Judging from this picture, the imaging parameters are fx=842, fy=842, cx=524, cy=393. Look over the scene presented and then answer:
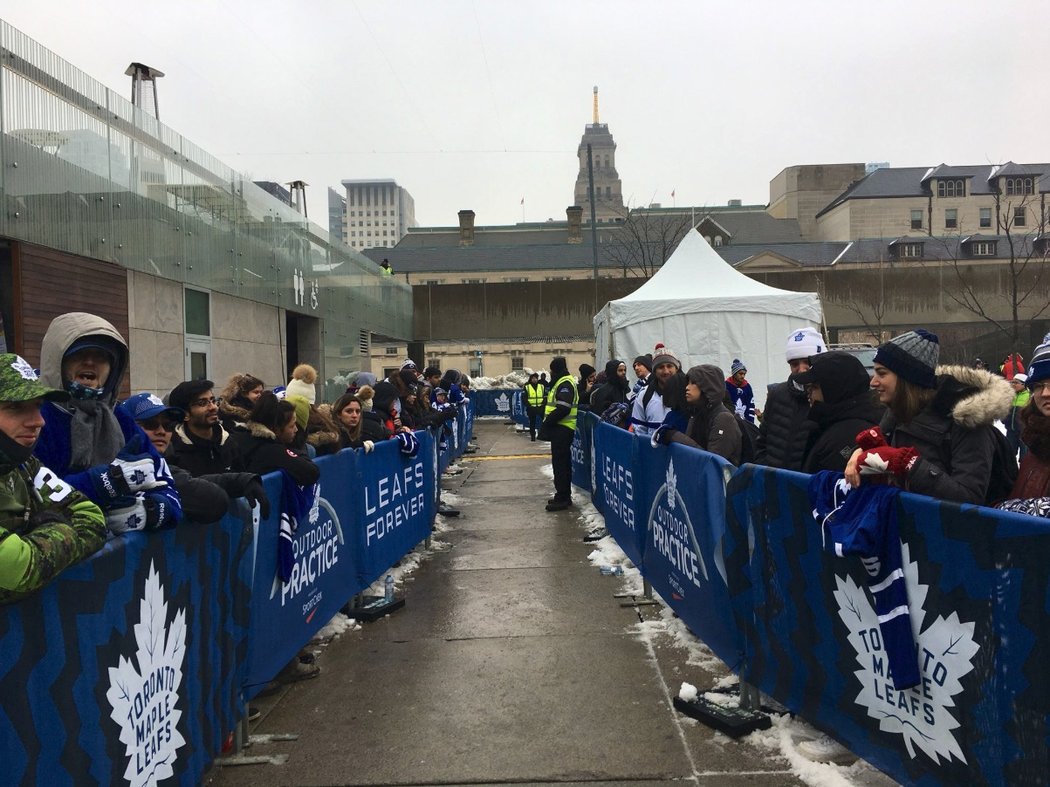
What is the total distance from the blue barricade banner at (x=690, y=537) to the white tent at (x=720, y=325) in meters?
8.77

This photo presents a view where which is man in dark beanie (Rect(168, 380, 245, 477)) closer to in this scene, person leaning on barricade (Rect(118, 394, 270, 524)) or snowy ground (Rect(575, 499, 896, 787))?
person leaning on barricade (Rect(118, 394, 270, 524))

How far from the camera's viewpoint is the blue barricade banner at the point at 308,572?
4.39 m

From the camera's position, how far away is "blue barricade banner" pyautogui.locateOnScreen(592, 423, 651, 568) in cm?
675

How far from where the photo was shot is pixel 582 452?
1216cm

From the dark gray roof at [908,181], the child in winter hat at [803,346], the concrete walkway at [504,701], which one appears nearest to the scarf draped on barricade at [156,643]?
the concrete walkway at [504,701]

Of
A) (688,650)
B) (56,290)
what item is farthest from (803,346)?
(56,290)

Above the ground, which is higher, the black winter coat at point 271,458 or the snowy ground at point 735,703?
the black winter coat at point 271,458

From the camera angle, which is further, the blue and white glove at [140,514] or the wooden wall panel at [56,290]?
the wooden wall panel at [56,290]

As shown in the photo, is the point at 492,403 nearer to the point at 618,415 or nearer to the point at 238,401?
the point at 618,415

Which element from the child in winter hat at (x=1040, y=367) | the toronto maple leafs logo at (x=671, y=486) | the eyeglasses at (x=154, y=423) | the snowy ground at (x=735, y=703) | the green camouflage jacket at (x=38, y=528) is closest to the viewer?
the green camouflage jacket at (x=38, y=528)

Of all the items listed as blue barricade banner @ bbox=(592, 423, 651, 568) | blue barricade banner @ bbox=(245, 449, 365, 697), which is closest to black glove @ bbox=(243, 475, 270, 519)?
blue barricade banner @ bbox=(245, 449, 365, 697)

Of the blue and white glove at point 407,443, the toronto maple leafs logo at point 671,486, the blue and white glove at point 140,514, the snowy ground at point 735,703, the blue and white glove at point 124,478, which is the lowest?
the snowy ground at point 735,703

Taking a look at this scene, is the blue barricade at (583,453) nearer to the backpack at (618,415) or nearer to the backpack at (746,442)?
the backpack at (618,415)

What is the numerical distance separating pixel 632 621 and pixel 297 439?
2.70 meters
